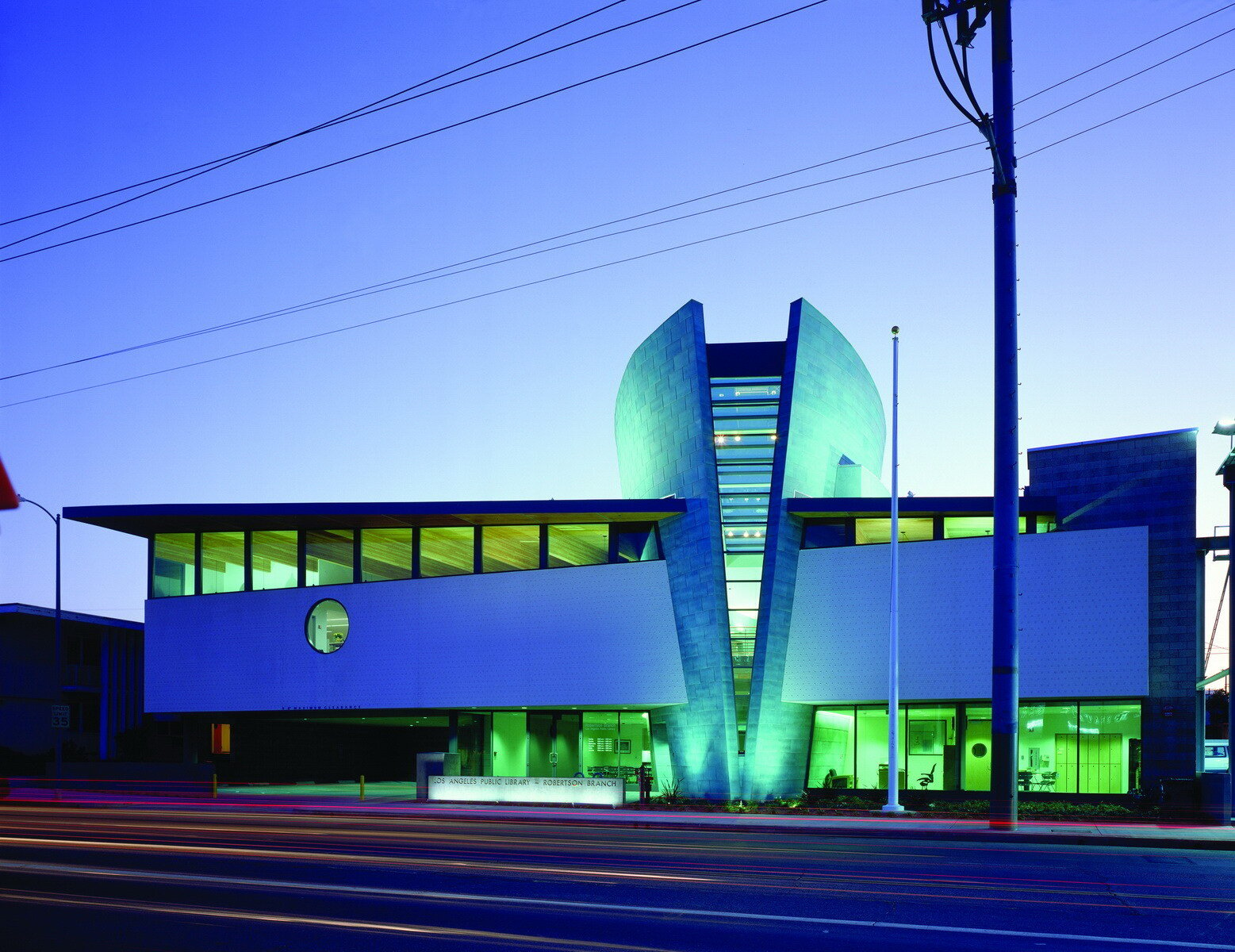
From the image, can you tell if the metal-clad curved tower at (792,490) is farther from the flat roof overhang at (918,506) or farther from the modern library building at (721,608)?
the flat roof overhang at (918,506)

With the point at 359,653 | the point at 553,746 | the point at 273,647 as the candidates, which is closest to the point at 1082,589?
the point at 553,746

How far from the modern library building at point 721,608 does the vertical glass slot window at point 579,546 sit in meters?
0.07

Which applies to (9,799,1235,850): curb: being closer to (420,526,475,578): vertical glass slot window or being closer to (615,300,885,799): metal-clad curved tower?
(615,300,885,799): metal-clad curved tower

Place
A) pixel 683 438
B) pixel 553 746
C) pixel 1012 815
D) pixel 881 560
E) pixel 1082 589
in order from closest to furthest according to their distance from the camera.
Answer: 1. pixel 1012 815
2. pixel 1082 589
3. pixel 881 560
4. pixel 683 438
5. pixel 553 746

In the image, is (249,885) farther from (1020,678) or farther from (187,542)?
(187,542)

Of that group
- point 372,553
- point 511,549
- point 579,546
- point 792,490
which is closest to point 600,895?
point 792,490

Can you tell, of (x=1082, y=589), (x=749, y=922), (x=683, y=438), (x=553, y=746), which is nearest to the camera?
(x=749, y=922)

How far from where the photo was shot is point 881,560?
3136cm

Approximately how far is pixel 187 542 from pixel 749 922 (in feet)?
107

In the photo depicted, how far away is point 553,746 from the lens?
36.7 metres

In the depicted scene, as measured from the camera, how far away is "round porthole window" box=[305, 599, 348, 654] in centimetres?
3622

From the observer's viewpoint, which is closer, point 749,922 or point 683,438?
point 749,922

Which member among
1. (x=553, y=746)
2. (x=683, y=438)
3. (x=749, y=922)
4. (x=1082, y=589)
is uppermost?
(x=683, y=438)

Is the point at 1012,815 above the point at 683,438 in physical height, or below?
below
